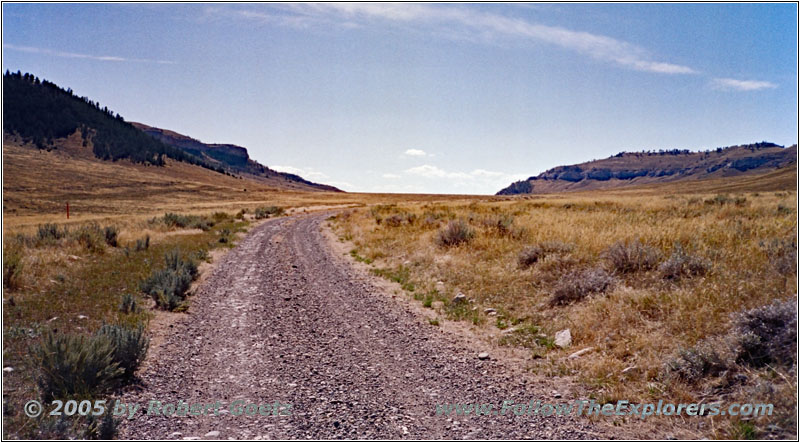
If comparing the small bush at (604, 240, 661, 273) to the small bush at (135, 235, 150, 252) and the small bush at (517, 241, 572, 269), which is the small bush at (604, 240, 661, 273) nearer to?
the small bush at (517, 241, 572, 269)

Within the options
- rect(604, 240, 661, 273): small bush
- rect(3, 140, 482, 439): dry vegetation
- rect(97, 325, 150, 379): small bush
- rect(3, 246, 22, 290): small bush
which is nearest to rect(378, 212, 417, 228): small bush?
rect(3, 140, 482, 439): dry vegetation

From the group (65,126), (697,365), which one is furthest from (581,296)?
(65,126)

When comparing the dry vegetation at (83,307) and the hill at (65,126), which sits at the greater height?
the hill at (65,126)

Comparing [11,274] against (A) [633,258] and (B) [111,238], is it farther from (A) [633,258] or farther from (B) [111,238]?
(A) [633,258]

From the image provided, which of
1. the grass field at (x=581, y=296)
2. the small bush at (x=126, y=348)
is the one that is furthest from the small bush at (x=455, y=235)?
the small bush at (x=126, y=348)

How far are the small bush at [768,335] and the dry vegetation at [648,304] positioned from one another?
14 millimetres

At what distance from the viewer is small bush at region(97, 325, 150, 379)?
5.82 meters

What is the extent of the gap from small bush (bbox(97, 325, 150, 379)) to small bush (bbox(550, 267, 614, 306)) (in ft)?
23.5

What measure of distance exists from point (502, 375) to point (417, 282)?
6242 millimetres

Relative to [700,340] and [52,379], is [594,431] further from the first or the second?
[52,379]

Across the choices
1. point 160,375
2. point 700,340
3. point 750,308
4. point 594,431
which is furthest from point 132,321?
point 750,308

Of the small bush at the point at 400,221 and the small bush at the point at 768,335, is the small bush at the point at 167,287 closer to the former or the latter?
the small bush at the point at 768,335

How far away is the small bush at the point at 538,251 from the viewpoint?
11492 millimetres

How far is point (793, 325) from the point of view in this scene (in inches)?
206
